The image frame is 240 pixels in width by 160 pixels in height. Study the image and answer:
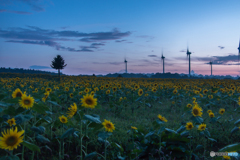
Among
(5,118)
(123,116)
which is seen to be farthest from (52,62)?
(5,118)

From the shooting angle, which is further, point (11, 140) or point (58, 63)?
point (58, 63)

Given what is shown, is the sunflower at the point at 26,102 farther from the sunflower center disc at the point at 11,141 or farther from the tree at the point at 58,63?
the tree at the point at 58,63

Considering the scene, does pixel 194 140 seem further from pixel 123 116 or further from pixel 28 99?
pixel 28 99

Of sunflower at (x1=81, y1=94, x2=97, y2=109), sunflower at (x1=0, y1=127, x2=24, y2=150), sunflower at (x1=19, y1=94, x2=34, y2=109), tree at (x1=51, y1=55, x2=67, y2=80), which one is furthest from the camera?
tree at (x1=51, y1=55, x2=67, y2=80)

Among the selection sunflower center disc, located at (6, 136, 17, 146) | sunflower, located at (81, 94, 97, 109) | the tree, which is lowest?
sunflower center disc, located at (6, 136, 17, 146)

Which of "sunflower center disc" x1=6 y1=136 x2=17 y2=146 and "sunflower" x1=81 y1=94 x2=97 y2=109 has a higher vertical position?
"sunflower" x1=81 y1=94 x2=97 y2=109

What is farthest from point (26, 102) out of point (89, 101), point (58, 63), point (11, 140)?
point (58, 63)

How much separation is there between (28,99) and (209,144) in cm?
406

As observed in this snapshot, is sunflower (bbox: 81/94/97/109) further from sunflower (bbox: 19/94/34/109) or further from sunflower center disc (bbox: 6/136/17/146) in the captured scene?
sunflower center disc (bbox: 6/136/17/146)

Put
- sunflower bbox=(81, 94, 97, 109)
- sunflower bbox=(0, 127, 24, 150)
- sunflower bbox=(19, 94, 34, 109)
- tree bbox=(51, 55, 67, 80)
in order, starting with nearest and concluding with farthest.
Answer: sunflower bbox=(0, 127, 24, 150)
sunflower bbox=(19, 94, 34, 109)
sunflower bbox=(81, 94, 97, 109)
tree bbox=(51, 55, 67, 80)

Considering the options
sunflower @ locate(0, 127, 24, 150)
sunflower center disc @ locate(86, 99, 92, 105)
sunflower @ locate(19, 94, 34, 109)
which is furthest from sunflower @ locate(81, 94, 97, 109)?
sunflower @ locate(0, 127, 24, 150)

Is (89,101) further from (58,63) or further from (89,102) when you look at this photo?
(58,63)

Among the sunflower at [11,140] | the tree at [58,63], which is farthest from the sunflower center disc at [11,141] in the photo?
the tree at [58,63]

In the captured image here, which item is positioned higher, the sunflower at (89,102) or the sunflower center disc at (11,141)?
the sunflower at (89,102)
